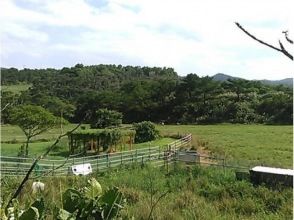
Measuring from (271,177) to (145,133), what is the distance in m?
19.0

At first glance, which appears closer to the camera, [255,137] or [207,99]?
[255,137]

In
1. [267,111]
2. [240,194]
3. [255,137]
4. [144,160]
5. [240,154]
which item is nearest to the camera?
[240,194]

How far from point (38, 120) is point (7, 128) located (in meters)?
17.4

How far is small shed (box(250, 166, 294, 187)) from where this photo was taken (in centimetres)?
1193

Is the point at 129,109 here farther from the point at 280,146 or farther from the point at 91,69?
the point at 91,69

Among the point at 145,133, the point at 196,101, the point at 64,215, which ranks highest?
the point at 64,215

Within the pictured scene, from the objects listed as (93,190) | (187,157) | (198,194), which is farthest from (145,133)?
(93,190)

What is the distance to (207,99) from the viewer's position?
5288cm

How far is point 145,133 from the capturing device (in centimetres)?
3109

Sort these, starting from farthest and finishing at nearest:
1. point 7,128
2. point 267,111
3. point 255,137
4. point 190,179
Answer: point 267,111
point 7,128
point 255,137
point 190,179

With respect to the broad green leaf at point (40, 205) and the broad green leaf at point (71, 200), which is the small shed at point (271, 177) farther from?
the broad green leaf at point (40, 205)

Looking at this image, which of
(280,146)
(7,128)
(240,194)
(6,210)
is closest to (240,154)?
(280,146)

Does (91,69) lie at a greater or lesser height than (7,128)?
greater

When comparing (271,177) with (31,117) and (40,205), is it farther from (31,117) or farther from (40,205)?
(31,117)
